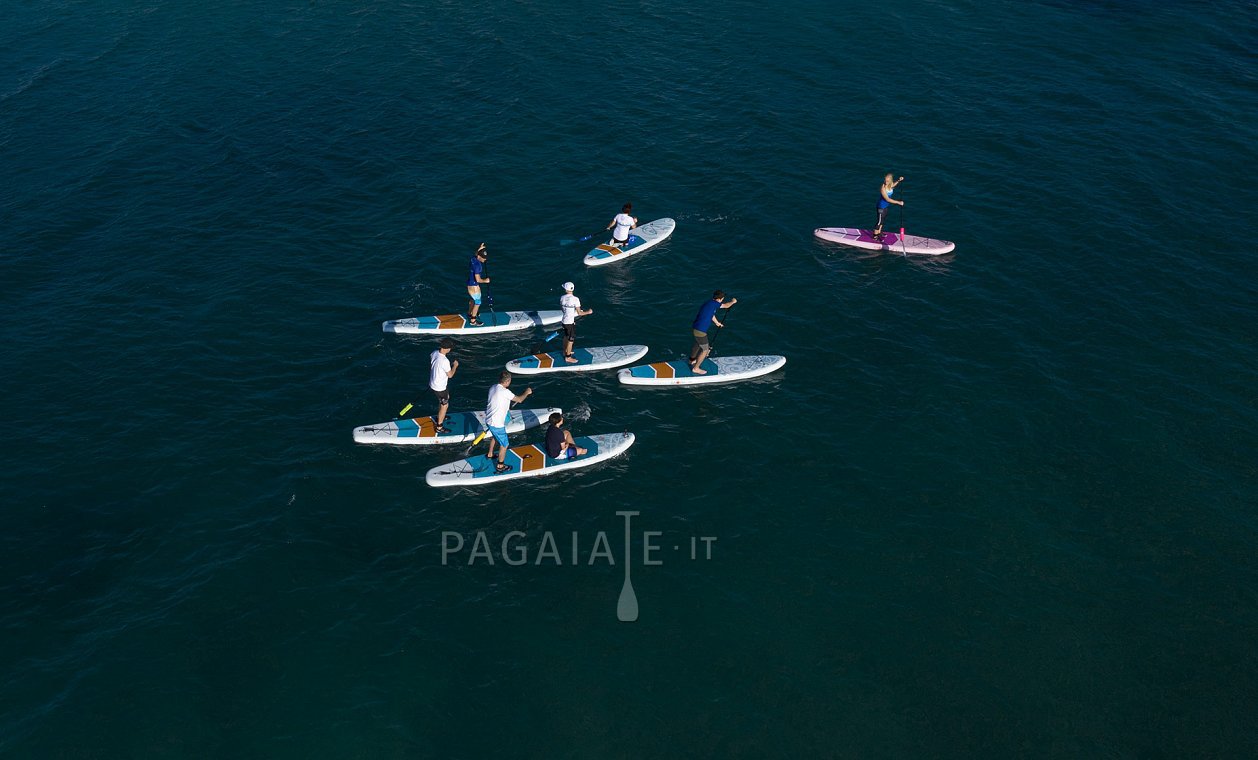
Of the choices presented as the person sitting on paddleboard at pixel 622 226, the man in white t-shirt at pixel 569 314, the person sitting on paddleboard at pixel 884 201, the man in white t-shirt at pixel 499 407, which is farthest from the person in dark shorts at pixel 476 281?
the person sitting on paddleboard at pixel 884 201

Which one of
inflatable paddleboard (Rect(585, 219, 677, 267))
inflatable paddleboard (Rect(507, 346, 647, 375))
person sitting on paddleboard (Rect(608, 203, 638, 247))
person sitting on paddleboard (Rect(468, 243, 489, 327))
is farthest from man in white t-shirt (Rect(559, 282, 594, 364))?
person sitting on paddleboard (Rect(608, 203, 638, 247))

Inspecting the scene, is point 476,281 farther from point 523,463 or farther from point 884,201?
point 884,201

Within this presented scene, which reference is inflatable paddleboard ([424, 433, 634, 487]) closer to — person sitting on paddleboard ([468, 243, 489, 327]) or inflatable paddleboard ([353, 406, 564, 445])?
inflatable paddleboard ([353, 406, 564, 445])

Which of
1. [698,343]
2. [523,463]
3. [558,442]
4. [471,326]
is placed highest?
[698,343]

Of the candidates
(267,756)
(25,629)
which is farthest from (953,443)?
(25,629)

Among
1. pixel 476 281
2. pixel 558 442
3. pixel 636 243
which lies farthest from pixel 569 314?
pixel 636 243

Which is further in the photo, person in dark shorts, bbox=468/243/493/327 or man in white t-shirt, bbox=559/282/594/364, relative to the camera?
person in dark shorts, bbox=468/243/493/327

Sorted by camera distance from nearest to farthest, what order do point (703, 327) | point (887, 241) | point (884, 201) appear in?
point (703, 327), point (884, 201), point (887, 241)

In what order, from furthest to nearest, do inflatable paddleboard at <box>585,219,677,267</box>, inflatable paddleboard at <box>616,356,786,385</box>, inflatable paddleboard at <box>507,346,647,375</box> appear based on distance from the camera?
1. inflatable paddleboard at <box>585,219,677,267</box>
2. inflatable paddleboard at <box>507,346,647,375</box>
3. inflatable paddleboard at <box>616,356,786,385</box>
